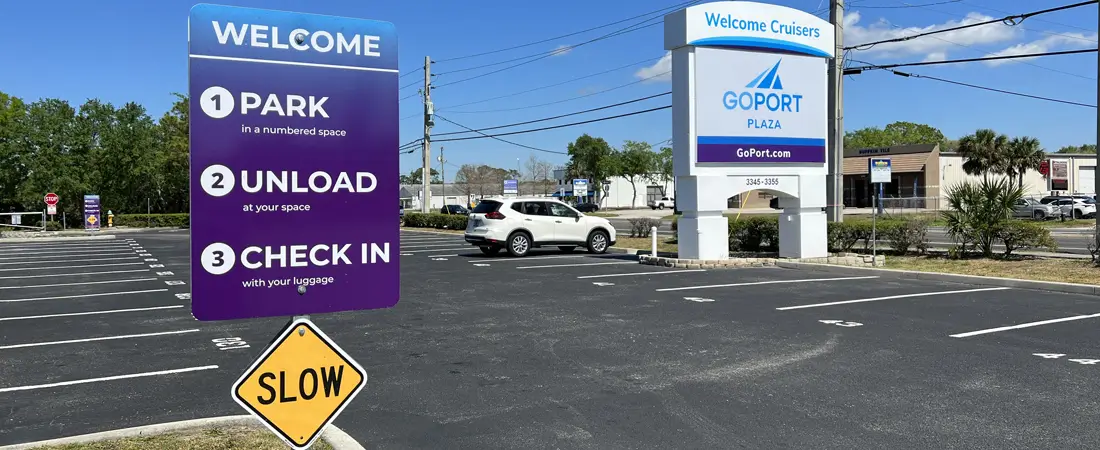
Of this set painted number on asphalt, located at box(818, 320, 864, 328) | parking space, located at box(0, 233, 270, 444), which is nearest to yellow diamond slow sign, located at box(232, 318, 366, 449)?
parking space, located at box(0, 233, 270, 444)

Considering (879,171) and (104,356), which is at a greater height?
(879,171)

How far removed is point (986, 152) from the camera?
59656 millimetres

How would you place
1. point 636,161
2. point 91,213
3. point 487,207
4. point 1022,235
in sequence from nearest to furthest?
point 1022,235 → point 487,207 → point 91,213 → point 636,161

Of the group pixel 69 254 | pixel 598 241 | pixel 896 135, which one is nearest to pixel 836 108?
pixel 598 241

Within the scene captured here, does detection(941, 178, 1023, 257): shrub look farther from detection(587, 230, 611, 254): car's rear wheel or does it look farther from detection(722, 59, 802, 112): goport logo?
detection(587, 230, 611, 254): car's rear wheel

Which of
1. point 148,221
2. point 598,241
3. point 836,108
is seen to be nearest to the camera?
point 836,108

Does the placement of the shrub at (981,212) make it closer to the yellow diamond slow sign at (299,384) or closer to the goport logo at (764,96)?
the goport logo at (764,96)

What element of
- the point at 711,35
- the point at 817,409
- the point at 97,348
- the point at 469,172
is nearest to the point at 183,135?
the point at 469,172

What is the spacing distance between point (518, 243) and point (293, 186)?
17.4 m

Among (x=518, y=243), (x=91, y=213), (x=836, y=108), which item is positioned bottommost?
(x=518, y=243)

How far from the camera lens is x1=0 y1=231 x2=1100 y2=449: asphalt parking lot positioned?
18.0 feet

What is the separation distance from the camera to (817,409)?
593cm

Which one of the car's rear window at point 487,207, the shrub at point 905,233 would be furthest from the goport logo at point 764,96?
the car's rear window at point 487,207

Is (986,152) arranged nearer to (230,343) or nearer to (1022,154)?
(1022,154)
